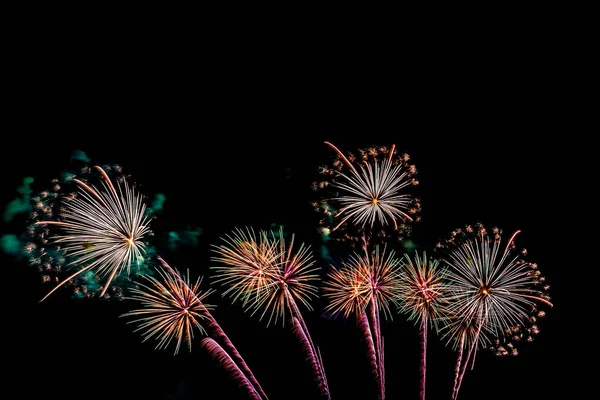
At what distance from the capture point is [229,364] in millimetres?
14648

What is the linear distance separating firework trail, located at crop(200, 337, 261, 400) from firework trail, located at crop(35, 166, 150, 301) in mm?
4276

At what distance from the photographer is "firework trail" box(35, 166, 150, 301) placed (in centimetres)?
1198

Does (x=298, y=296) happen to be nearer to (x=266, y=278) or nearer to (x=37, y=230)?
(x=266, y=278)

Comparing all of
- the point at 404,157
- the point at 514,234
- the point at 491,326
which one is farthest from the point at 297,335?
the point at 514,234

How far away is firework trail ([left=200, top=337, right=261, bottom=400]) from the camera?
14.3 metres

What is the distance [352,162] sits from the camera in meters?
14.1

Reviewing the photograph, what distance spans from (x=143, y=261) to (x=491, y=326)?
41.8 feet

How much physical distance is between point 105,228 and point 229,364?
6965 mm

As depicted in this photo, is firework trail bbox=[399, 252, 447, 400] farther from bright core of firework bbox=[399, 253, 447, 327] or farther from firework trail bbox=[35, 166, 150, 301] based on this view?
firework trail bbox=[35, 166, 150, 301]

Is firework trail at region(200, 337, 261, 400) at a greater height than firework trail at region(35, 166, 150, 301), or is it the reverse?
firework trail at region(35, 166, 150, 301)

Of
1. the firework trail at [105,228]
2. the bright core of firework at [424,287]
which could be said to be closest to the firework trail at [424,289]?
the bright core of firework at [424,287]

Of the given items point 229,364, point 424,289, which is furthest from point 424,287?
point 229,364

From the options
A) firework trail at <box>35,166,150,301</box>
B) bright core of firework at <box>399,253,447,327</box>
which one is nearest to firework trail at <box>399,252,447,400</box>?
bright core of firework at <box>399,253,447,327</box>

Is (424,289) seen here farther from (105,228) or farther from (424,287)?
(105,228)
